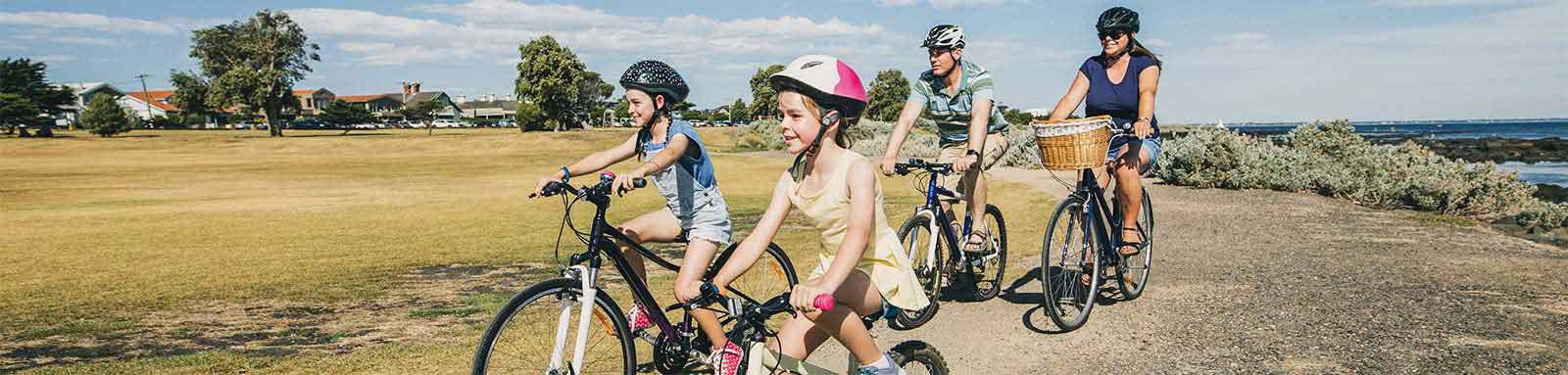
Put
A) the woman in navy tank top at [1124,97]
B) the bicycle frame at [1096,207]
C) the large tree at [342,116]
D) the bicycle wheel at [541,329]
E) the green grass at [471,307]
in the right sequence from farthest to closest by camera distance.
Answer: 1. the large tree at [342,116]
2. the green grass at [471,307]
3. the woman in navy tank top at [1124,97]
4. the bicycle frame at [1096,207]
5. the bicycle wheel at [541,329]

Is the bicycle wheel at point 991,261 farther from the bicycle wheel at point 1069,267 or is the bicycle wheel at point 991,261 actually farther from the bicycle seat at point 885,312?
the bicycle seat at point 885,312

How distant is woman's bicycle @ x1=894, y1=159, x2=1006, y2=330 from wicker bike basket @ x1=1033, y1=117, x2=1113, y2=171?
2.19ft

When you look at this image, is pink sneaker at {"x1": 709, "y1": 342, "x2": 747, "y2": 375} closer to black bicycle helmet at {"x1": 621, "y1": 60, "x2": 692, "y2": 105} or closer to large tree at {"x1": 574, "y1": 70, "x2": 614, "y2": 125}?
black bicycle helmet at {"x1": 621, "y1": 60, "x2": 692, "y2": 105}

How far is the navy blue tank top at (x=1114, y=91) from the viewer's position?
6.23m

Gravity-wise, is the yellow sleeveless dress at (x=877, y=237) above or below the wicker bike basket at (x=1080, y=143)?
below

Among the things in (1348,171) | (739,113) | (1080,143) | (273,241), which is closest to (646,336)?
(1080,143)

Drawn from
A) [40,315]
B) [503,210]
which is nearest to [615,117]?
[503,210]

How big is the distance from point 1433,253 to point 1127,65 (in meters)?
4.79

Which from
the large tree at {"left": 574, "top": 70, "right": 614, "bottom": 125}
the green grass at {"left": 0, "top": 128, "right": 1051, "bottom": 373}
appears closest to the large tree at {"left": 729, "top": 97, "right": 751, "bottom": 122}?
the large tree at {"left": 574, "top": 70, "right": 614, "bottom": 125}

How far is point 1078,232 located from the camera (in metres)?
5.95

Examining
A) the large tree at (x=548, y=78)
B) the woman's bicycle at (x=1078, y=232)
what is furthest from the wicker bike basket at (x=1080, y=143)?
the large tree at (x=548, y=78)

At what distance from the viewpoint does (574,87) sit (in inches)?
3177

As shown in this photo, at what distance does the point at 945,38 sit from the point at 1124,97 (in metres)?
1.20

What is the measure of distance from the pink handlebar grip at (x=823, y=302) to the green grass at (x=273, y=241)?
10.4 ft
